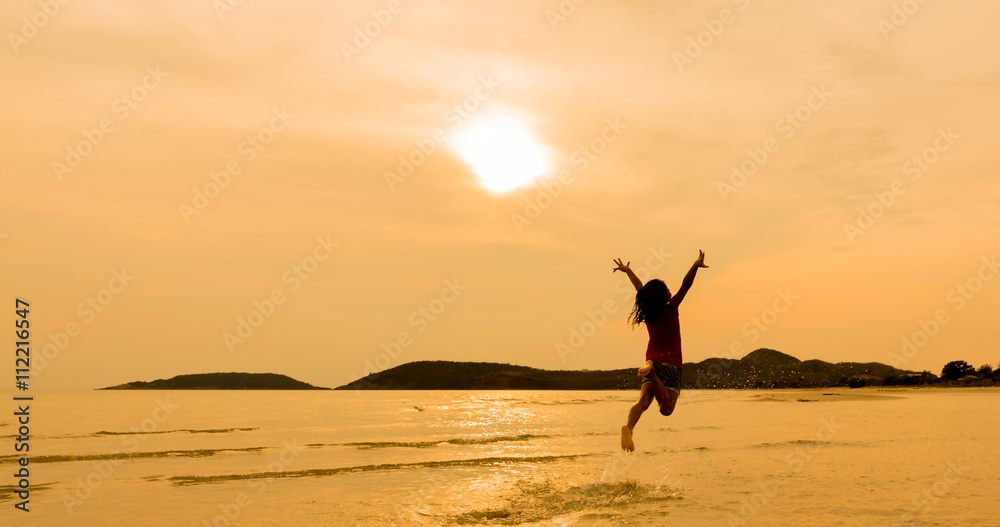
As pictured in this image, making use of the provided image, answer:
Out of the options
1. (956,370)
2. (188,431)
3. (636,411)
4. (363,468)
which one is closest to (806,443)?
(636,411)

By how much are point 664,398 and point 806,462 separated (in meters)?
8.10

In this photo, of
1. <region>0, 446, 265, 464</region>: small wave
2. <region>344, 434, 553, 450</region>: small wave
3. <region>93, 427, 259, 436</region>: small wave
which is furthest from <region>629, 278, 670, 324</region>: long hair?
<region>93, 427, 259, 436</region>: small wave

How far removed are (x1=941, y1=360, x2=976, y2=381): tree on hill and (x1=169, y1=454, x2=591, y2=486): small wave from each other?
89160 mm

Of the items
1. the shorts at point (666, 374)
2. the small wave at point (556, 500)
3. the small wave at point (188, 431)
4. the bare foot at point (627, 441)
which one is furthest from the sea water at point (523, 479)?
the small wave at point (188, 431)

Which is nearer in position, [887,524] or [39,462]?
[887,524]

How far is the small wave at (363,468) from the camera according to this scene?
16.1 meters

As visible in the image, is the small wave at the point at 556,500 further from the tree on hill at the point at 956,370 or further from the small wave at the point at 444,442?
the tree on hill at the point at 956,370

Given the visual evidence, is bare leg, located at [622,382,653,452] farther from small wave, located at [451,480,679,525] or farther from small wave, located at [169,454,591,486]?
small wave, located at [169,454,591,486]

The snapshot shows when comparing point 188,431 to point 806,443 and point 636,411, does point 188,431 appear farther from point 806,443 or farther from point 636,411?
point 636,411

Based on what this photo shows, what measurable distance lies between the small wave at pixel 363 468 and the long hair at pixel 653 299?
8.29 meters

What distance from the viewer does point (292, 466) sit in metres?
18.1

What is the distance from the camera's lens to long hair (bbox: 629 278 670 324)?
11.1 m

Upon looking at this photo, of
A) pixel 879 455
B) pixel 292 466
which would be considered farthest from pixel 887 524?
pixel 292 466

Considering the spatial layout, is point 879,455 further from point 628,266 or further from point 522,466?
point 628,266
